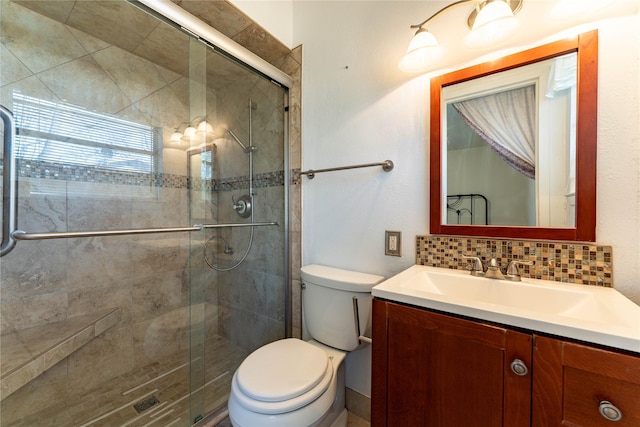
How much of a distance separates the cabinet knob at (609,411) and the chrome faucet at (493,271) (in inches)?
17.2

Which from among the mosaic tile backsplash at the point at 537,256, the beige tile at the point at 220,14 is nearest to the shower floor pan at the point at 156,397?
the mosaic tile backsplash at the point at 537,256

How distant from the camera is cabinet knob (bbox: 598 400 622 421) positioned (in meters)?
0.51

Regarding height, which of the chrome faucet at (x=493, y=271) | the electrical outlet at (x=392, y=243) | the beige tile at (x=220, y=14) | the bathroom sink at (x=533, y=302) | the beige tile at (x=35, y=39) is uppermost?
the beige tile at (x=220, y=14)

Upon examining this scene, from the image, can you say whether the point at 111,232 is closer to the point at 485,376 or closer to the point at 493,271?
the point at 485,376

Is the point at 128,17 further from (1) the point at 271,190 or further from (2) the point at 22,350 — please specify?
(2) the point at 22,350

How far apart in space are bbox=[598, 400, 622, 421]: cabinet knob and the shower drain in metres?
1.88

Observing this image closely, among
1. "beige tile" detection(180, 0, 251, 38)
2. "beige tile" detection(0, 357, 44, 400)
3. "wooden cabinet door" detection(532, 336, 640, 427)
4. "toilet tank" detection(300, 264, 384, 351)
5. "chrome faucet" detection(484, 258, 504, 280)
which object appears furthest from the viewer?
"beige tile" detection(180, 0, 251, 38)

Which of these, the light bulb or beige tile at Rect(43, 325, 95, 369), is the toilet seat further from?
the light bulb

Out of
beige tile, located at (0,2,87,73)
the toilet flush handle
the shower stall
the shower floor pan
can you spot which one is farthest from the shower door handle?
the toilet flush handle

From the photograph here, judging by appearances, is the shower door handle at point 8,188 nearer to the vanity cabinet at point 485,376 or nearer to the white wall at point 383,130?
the white wall at point 383,130

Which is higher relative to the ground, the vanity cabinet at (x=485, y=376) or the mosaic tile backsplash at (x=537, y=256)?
the mosaic tile backsplash at (x=537, y=256)

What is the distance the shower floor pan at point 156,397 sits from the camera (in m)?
1.29

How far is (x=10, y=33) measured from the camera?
127cm

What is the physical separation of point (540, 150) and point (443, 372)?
851 millimetres
